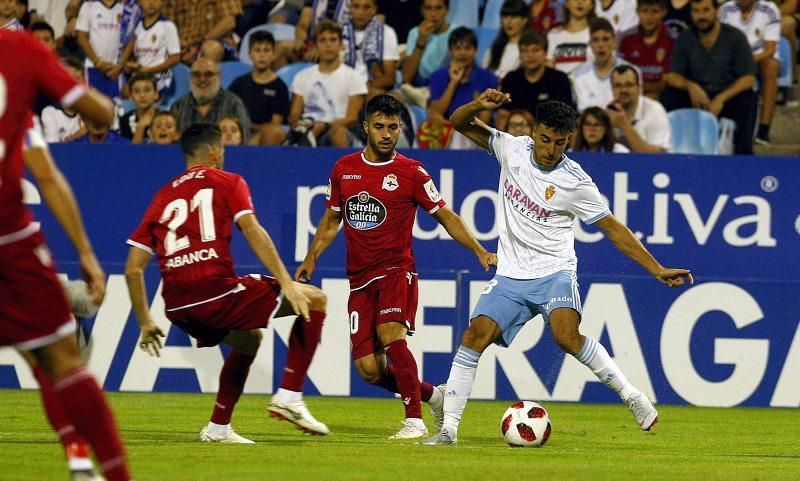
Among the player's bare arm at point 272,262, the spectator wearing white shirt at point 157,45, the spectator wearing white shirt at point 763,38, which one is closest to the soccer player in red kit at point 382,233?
the player's bare arm at point 272,262

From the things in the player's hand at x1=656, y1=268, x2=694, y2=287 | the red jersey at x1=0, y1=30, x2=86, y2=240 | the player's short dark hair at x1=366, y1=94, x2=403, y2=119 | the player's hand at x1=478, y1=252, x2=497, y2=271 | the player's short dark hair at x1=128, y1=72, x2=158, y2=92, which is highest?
the red jersey at x1=0, y1=30, x2=86, y2=240

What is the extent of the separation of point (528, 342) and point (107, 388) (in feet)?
12.0

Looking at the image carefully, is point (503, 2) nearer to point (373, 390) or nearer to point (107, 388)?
point (373, 390)

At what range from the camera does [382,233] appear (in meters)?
8.86

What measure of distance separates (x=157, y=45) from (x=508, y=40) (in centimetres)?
376

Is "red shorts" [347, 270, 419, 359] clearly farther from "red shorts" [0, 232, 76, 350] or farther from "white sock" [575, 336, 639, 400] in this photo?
"red shorts" [0, 232, 76, 350]

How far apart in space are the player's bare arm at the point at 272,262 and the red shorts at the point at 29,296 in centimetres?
205

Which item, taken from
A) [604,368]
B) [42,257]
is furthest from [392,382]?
[42,257]

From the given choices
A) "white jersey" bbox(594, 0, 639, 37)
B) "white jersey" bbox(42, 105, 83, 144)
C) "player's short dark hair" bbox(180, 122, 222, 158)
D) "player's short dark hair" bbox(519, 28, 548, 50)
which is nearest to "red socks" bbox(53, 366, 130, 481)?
"player's short dark hair" bbox(180, 122, 222, 158)

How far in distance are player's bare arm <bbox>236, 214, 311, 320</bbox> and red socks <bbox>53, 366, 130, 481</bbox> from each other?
2.00 metres

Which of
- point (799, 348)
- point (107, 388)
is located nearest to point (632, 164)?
point (799, 348)

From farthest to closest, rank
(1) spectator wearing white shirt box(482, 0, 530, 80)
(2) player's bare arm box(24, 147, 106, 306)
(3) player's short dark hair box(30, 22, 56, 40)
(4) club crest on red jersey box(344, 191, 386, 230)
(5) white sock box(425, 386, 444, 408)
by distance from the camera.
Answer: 1. (3) player's short dark hair box(30, 22, 56, 40)
2. (1) spectator wearing white shirt box(482, 0, 530, 80)
3. (5) white sock box(425, 386, 444, 408)
4. (4) club crest on red jersey box(344, 191, 386, 230)
5. (2) player's bare arm box(24, 147, 106, 306)

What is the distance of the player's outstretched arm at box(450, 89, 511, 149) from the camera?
8234 mm

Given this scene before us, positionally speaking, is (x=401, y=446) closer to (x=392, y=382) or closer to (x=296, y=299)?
(x=392, y=382)
